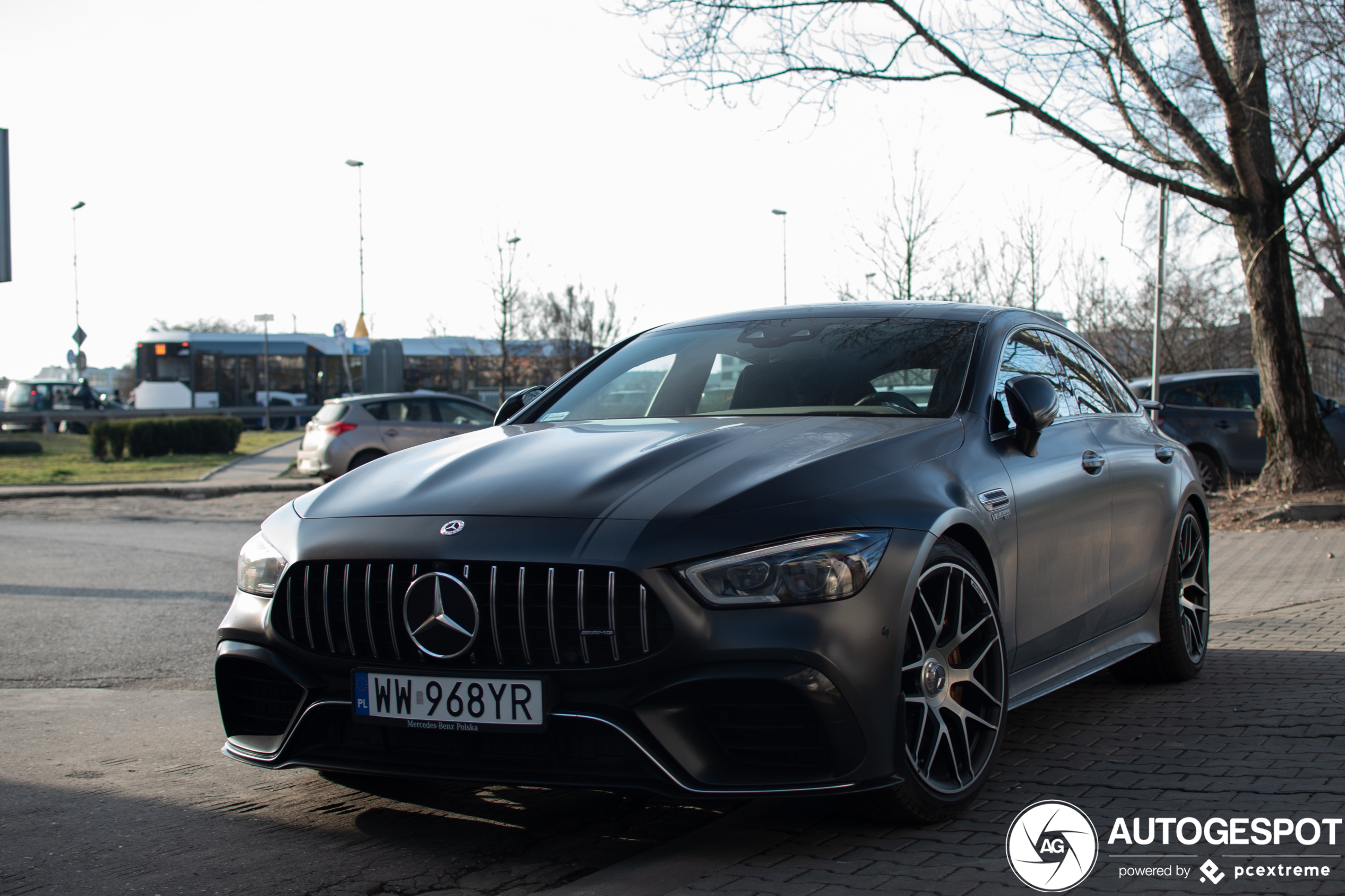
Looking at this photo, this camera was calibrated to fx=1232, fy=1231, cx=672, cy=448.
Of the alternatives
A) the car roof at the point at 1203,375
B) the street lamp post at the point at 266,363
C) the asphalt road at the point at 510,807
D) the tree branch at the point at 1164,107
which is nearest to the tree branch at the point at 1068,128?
the tree branch at the point at 1164,107

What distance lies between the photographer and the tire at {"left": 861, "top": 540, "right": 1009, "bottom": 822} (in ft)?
10.7

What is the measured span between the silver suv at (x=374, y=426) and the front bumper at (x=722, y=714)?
1618 centimetres

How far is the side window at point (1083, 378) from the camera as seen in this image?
5102 mm

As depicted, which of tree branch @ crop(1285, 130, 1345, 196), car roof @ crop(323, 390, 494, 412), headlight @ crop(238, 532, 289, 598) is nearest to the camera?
headlight @ crop(238, 532, 289, 598)

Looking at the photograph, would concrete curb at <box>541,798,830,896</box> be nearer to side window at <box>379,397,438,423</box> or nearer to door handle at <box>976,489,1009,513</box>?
door handle at <box>976,489,1009,513</box>

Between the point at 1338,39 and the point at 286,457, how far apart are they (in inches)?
797

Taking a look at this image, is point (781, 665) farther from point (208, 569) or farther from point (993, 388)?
point (208, 569)

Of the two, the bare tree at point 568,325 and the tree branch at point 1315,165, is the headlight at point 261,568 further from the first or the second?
the bare tree at point 568,325

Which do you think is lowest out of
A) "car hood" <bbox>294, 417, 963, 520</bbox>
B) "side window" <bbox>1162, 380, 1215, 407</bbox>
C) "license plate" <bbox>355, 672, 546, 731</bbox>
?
"license plate" <bbox>355, 672, 546, 731</bbox>

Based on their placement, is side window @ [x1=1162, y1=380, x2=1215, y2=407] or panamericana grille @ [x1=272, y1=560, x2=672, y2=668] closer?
panamericana grille @ [x1=272, y1=560, x2=672, y2=668]

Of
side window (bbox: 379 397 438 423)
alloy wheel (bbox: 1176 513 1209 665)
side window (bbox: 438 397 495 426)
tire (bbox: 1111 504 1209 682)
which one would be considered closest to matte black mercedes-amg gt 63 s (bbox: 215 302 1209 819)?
tire (bbox: 1111 504 1209 682)

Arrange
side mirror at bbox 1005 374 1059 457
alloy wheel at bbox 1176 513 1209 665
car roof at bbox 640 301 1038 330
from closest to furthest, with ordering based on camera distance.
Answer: side mirror at bbox 1005 374 1059 457 → car roof at bbox 640 301 1038 330 → alloy wheel at bbox 1176 513 1209 665

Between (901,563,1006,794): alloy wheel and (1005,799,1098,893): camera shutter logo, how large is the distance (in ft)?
0.66

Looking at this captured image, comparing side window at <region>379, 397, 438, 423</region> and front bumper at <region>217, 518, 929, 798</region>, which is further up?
side window at <region>379, 397, 438, 423</region>
